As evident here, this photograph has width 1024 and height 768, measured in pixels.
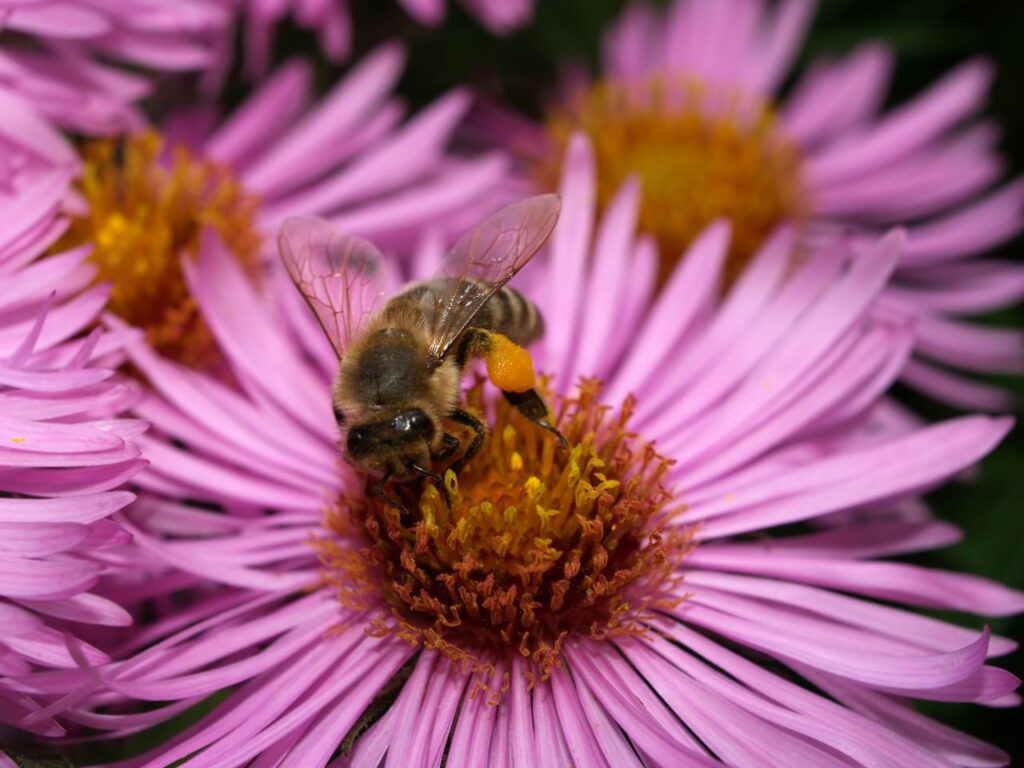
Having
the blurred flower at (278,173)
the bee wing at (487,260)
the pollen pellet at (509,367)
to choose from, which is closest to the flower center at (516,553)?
the pollen pellet at (509,367)

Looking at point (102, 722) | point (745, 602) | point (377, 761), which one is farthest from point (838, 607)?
point (102, 722)

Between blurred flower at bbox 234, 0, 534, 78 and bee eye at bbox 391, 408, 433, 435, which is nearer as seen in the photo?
bee eye at bbox 391, 408, 433, 435

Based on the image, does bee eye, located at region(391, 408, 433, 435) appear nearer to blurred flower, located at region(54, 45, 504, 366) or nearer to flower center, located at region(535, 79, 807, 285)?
blurred flower, located at region(54, 45, 504, 366)

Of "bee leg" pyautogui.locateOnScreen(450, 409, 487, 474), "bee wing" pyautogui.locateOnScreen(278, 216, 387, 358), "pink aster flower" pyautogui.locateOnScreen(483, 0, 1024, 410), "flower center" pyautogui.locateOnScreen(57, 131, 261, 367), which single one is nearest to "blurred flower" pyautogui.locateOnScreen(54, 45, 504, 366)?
"flower center" pyautogui.locateOnScreen(57, 131, 261, 367)

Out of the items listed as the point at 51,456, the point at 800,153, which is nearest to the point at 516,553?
the point at 51,456

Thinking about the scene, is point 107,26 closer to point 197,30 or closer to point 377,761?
point 197,30

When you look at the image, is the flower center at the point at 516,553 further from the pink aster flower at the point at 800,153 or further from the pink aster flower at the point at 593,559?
the pink aster flower at the point at 800,153
